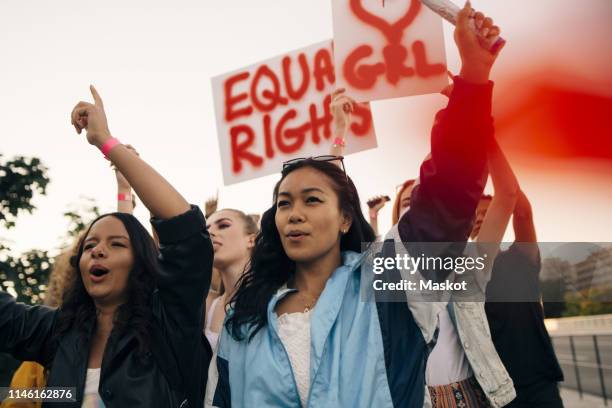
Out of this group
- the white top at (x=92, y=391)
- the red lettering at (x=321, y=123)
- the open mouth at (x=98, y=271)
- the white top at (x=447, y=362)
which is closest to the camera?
the white top at (x=92, y=391)

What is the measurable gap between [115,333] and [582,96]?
1653mm

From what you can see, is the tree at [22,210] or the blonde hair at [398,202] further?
the tree at [22,210]

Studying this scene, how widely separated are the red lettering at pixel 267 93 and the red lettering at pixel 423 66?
1063mm

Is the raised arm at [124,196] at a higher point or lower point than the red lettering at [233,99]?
lower

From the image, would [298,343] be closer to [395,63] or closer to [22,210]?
[395,63]

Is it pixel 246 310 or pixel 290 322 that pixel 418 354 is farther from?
pixel 246 310

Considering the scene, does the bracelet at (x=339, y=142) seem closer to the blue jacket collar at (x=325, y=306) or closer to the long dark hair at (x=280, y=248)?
the long dark hair at (x=280, y=248)

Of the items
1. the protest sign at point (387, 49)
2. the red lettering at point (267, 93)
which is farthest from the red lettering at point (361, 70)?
the red lettering at point (267, 93)

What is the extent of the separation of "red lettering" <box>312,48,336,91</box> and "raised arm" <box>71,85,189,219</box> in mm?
1580

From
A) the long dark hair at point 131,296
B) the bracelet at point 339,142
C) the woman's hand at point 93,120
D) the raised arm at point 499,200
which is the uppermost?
the bracelet at point 339,142

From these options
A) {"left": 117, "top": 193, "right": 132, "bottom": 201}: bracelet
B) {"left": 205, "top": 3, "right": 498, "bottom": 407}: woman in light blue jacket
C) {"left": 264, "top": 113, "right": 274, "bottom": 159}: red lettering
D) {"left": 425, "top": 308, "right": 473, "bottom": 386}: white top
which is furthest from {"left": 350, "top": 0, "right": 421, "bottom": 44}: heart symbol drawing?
{"left": 117, "top": 193, "right": 132, "bottom": 201}: bracelet

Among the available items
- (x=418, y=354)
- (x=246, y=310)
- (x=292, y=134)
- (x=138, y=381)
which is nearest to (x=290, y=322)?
(x=246, y=310)

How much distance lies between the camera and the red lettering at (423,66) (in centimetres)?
220

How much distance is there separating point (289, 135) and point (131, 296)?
1361 mm
